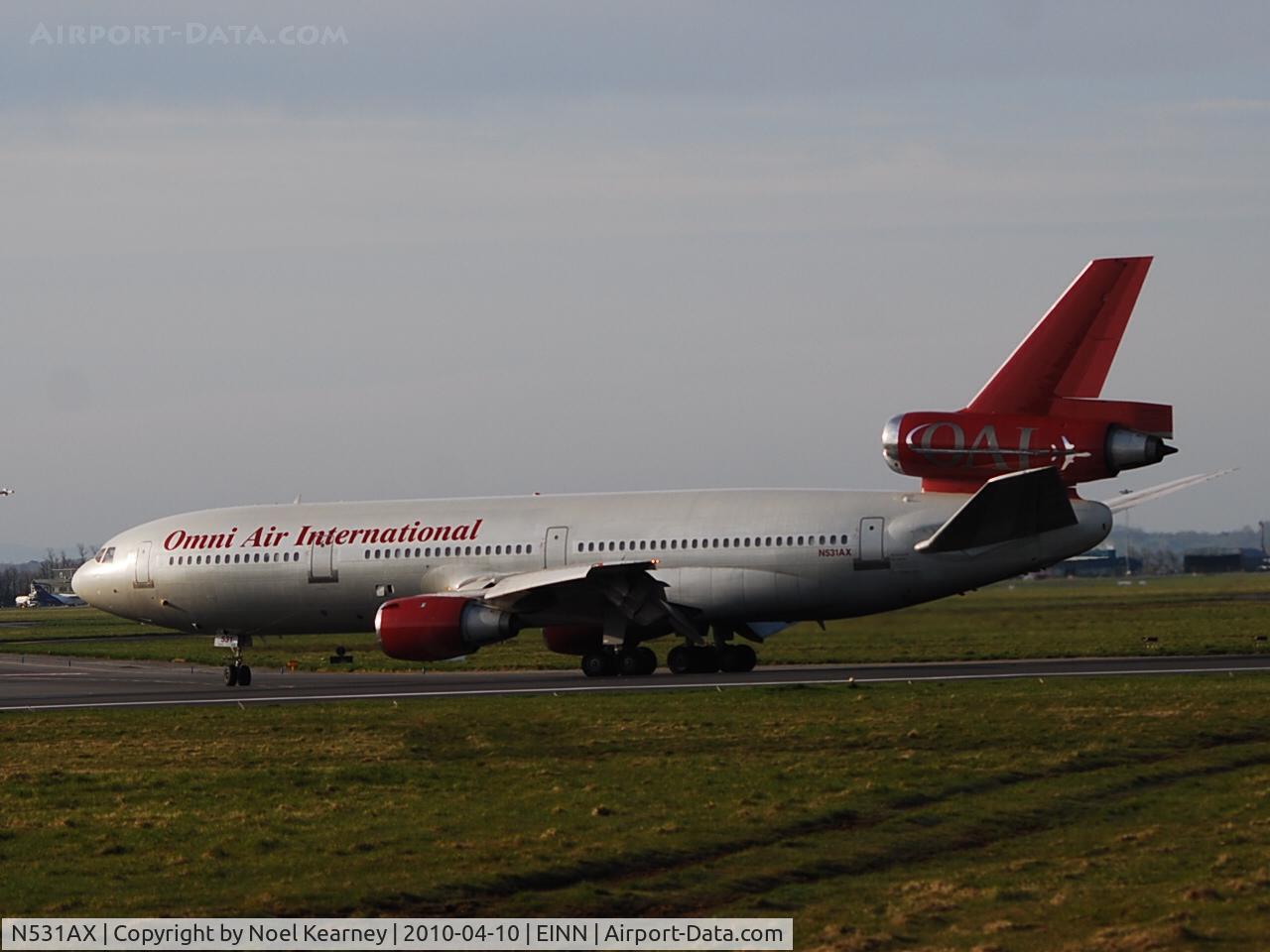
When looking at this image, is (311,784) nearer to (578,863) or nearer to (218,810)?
(218,810)

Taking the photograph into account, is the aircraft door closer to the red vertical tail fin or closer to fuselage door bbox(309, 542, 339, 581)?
fuselage door bbox(309, 542, 339, 581)

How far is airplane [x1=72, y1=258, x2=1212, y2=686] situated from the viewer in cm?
3509

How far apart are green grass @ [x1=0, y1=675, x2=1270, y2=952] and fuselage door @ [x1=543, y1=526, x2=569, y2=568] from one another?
1091 cm

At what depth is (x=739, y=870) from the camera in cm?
1480

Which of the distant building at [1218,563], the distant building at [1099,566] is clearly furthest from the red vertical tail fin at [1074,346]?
the distant building at [1218,563]

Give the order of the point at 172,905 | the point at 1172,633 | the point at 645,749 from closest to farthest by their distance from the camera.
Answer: the point at 172,905 < the point at 645,749 < the point at 1172,633

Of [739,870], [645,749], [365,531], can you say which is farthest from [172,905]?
[365,531]

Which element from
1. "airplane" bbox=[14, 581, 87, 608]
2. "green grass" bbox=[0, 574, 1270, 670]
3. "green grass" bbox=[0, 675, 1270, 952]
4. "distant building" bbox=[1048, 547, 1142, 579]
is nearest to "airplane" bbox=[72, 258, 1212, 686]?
"green grass" bbox=[0, 574, 1270, 670]

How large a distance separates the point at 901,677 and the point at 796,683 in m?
2.55

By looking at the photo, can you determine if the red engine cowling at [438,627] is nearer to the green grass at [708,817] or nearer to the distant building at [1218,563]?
the green grass at [708,817]

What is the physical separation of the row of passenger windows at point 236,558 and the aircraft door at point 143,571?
31.4 inches

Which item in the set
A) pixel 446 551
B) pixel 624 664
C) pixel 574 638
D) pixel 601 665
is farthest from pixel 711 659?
pixel 446 551

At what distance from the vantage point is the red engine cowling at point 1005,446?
34156mm

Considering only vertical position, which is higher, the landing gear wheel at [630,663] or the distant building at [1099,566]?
the distant building at [1099,566]
